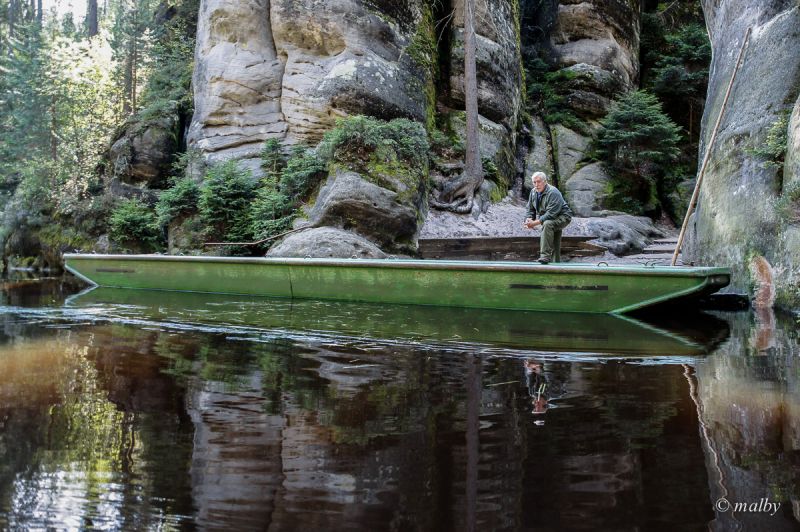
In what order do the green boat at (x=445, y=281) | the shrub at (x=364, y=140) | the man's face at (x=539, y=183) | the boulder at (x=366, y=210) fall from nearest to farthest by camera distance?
1. the green boat at (x=445, y=281)
2. the man's face at (x=539, y=183)
3. the boulder at (x=366, y=210)
4. the shrub at (x=364, y=140)

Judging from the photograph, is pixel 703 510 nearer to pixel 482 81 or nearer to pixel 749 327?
pixel 749 327

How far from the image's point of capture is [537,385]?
4.77m

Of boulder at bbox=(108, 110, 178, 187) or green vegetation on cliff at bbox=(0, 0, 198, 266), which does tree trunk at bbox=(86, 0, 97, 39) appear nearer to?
green vegetation on cliff at bbox=(0, 0, 198, 266)

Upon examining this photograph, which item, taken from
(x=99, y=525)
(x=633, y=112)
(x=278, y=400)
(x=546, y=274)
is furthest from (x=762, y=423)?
(x=633, y=112)

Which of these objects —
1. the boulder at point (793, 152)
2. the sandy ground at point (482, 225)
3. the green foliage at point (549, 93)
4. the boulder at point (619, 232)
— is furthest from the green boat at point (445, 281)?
the green foliage at point (549, 93)

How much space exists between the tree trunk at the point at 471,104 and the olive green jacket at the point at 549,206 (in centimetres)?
734

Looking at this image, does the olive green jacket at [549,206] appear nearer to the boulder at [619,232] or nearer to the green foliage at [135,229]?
the boulder at [619,232]

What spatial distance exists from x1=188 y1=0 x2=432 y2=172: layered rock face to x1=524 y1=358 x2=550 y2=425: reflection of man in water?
1157cm

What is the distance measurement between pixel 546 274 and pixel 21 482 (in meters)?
6.66

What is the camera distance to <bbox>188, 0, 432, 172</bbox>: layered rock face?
53.4ft

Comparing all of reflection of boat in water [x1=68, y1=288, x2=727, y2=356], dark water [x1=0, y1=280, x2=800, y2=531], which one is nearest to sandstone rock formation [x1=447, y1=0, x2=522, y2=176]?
reflection of boat in water [x1=68, y1=288, x2=727, y2=356]

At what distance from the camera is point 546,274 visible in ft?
27.8

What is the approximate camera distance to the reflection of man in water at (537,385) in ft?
13.7

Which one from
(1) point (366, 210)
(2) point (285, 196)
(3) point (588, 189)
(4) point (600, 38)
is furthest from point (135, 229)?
(4) point (600, 38)
